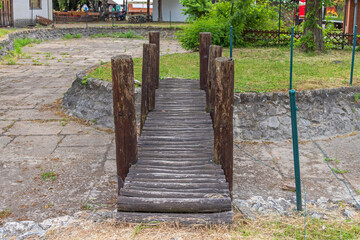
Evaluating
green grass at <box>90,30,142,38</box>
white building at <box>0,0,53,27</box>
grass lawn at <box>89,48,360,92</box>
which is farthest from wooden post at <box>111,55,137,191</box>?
white building at <box>0,0,53,27</box>

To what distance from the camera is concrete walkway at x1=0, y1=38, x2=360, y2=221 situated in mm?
5764

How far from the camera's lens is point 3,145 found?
7.81 m

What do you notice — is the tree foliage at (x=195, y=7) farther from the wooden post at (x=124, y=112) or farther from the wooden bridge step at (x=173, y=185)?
the wooden bridge step at (x=173, y=185)

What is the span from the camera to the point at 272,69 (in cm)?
1105

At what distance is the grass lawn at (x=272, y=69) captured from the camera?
30.4ft

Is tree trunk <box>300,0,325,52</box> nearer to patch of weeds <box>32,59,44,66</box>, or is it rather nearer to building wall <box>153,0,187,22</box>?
patch of weeds <box>32,59,44,66</box>

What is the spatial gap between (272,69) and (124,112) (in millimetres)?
6768

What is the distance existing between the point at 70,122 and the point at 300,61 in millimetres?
6293

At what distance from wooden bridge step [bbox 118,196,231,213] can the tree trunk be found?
10.1m

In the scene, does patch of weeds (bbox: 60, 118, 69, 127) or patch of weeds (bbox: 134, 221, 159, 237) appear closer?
patch of weeds (bbox: 134, 221, 159, 237)

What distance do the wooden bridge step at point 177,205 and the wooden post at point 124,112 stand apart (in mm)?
807

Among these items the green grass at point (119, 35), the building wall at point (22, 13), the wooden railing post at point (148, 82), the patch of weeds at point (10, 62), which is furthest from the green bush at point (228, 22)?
the building wall at point (22, 13)

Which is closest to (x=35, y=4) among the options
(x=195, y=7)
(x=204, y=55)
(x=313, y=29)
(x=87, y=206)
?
(x=195, y=7)

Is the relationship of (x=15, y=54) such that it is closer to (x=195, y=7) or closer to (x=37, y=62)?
(x=37, y=62)
